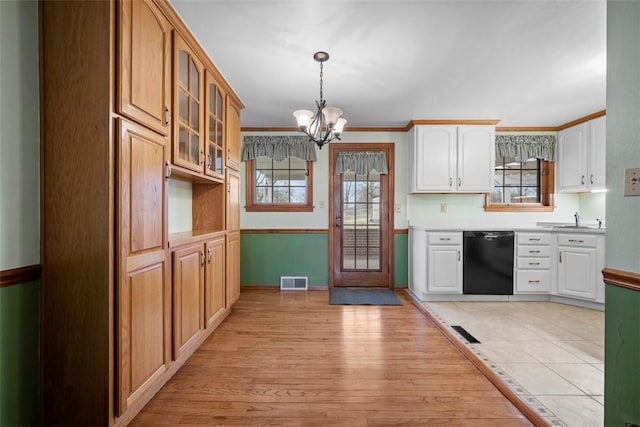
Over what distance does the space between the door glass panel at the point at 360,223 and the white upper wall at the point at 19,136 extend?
11.1 feet

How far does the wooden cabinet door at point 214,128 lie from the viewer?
2.48 meters

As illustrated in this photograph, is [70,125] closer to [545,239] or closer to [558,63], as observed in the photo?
[558,63]

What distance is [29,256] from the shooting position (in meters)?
1.33

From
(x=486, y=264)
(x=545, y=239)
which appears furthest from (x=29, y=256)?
(x=545, y=239)

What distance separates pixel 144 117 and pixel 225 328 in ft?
6.70

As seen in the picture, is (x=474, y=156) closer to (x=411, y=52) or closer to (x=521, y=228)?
(x=521, y=228)

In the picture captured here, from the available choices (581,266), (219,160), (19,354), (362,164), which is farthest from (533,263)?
(19,354)

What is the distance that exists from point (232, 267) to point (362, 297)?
5.62ft

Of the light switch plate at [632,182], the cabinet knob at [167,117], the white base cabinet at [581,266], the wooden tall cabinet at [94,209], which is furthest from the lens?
the white base cabinet at [581,266]

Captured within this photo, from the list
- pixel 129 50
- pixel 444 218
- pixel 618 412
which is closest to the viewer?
pixel 618 412

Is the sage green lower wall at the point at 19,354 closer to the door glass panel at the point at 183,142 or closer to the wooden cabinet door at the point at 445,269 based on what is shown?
the door glass panel at the point at 183,142

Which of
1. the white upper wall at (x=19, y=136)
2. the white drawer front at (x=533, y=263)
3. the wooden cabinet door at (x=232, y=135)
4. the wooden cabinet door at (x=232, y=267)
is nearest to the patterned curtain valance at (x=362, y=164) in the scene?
the wooden cabinet door at (x=232, y=135)

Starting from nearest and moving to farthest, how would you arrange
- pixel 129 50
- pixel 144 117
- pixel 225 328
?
pixel 129 50 < pixel 144 117 < pixel 225 328

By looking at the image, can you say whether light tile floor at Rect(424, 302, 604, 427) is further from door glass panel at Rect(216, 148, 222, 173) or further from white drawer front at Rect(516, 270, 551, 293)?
door glass panel at Rect(216, 148, 222, 173)
